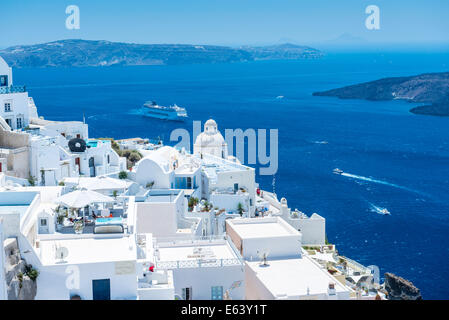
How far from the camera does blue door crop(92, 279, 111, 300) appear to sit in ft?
43.2

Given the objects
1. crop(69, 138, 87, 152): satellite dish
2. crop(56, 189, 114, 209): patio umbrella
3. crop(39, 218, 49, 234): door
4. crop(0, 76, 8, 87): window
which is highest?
crop(0, 76, 8, 87): window

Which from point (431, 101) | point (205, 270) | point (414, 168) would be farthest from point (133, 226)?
point (431, 101)

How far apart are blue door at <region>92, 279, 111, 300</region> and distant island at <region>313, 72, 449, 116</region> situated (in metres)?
136

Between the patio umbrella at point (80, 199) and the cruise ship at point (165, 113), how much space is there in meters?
92.0

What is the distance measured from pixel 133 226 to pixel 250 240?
13.6 ft

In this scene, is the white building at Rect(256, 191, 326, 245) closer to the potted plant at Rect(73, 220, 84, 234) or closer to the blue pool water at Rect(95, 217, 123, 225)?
the potted plant at Rect(73, 220, 84, 234)

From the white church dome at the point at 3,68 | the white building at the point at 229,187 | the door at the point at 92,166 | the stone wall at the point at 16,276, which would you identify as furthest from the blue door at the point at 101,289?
the white church dome at the point at 3,68

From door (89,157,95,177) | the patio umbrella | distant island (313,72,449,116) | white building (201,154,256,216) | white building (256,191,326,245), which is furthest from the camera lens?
distant island (313,72,449,116)

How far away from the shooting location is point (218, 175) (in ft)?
101

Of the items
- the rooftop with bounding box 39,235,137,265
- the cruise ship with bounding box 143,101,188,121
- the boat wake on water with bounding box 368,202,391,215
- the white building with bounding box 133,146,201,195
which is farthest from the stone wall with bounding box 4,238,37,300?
the cruise ship with bounding box 143,101,188,121

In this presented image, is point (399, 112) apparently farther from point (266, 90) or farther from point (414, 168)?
point (414, 168)

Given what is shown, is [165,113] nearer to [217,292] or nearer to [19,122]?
[19,122]

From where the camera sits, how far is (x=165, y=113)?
4390 inches

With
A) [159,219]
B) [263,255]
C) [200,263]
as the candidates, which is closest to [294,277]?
[263,255]
